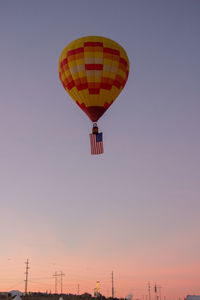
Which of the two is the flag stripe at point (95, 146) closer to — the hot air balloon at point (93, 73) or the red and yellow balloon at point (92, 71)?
the hot air balloon at point (93, 73)

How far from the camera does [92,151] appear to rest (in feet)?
136

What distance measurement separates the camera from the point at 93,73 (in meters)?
40.2

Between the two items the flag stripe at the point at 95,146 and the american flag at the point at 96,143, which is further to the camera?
the flag stripe at the point at 95,146

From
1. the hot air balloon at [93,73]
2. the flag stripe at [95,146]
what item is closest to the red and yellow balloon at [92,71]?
the hot air balloon at [93,73]

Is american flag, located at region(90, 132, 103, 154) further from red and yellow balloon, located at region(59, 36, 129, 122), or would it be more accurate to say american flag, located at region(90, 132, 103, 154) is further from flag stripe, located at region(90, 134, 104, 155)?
red and yellow balloon, located at region(59, 36, 129, 122)

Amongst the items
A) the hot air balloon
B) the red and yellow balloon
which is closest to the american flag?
the hot air balloon

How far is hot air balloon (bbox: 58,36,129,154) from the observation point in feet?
132

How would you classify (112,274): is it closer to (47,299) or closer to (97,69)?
(47,299)

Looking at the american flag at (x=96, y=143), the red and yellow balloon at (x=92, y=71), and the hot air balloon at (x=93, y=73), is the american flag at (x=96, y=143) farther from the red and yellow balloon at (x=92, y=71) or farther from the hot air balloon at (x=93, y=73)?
the red and yellow balloon at (x=92, y=71)

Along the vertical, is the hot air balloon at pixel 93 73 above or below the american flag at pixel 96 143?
above

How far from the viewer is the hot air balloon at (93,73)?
40219 millimetres

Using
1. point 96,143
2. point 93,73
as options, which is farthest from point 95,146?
point 93,73

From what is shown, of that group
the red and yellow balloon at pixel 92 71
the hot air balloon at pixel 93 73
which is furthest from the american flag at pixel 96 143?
the red and yellow balloon at pixel 92 71

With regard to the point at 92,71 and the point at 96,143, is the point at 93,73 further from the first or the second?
the point at 96,143
